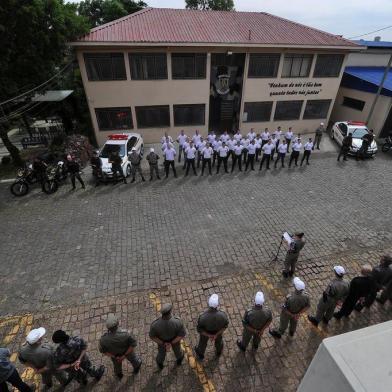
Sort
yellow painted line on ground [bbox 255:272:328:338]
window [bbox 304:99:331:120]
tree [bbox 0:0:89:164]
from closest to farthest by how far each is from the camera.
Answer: yellow painted line on ground [bbox 255:272:328:338]
tree [bbox 0:0:89:164]
window [bbox 304:99:331:120]

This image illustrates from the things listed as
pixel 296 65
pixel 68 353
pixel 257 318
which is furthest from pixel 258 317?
pixel 296 65

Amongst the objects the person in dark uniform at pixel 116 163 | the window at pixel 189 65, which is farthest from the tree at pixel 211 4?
the person in dark uniform at pixel 116 163

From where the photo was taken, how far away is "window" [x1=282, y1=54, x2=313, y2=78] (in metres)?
17.9

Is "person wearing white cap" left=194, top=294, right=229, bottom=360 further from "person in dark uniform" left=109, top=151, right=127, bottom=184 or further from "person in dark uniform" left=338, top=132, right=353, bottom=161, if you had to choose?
"person in dark uniform" left=338, top=132, right=353, bottom=161

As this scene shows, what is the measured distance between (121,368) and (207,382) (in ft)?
5.57

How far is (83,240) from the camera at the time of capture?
9133 millimetres

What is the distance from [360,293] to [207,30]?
17.0m

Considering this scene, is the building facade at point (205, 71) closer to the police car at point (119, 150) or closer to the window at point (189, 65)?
the window at point (189, 65)

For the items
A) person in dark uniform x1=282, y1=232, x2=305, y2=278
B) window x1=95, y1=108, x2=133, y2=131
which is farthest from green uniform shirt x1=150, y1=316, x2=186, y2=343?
window x1=95, y1=108, x2=133, y2=131

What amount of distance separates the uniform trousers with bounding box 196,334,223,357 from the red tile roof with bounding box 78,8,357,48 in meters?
15.2

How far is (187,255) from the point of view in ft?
27.7

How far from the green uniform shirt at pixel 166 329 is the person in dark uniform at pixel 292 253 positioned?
3.77 metres

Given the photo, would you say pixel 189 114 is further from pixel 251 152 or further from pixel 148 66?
A: pixel 251 152

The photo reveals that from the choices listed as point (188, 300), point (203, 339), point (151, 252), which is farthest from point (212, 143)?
point (203, 339)
